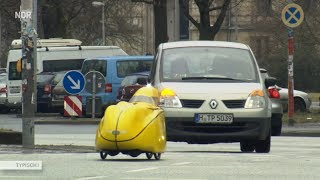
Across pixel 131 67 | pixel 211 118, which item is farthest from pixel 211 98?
pixel 131 67

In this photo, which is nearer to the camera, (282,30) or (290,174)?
(290,174)

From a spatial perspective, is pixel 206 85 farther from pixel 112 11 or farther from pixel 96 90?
pixel 112 11

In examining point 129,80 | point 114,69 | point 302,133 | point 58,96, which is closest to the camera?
point 302,133

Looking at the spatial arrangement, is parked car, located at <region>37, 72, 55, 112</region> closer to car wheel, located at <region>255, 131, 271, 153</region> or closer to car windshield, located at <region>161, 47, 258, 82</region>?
car wheel, located at <region>255, 131, 271, 153</region>

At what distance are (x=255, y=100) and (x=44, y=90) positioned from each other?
864 inches

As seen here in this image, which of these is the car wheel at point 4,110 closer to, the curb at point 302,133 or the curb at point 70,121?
the curb at point 70,121

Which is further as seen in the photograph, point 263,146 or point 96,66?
point 96,66

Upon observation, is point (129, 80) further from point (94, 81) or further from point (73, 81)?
point (73, 81)

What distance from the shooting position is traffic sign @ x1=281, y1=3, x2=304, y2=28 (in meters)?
26.8

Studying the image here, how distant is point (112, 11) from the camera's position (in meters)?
63.0

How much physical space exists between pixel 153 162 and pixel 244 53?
3317 mm

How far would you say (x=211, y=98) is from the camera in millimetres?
15070

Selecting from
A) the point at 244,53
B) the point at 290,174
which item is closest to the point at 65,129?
the point at 244,53

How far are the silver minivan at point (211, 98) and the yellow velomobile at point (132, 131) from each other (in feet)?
2.95
